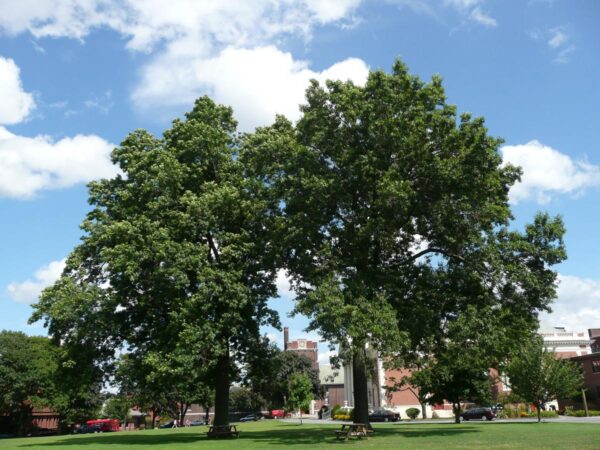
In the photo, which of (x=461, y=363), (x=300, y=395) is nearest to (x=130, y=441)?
(x=461, y=363)

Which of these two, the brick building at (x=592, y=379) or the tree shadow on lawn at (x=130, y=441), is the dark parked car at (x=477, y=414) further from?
the tree shadow on lawn at (x=130, y=441)

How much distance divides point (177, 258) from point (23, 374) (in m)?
52.5

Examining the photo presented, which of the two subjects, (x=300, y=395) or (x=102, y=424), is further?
(x=102, y=424)

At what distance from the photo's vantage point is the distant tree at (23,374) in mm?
68812

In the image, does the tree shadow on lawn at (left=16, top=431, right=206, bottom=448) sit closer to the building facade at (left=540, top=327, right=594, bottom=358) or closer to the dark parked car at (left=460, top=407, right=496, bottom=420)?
the dark parked car at (left=460, top=407, right=496, bottom=420)

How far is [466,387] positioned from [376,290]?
81.6 feet

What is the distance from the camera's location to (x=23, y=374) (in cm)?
6906

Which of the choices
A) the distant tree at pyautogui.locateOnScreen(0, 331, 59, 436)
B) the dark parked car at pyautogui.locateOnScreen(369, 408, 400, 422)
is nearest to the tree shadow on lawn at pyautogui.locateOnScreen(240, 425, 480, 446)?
the dark parked car at pyautogui.locateOnScreen(369, 408, 400, 422)

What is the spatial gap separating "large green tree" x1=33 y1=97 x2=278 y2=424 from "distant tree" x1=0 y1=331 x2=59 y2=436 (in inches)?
1614

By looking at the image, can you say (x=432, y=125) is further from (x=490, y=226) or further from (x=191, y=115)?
(x=191, y=115)

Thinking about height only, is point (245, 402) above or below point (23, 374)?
below

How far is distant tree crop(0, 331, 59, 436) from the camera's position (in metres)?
68.8

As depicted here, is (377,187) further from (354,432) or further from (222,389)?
(222,389)

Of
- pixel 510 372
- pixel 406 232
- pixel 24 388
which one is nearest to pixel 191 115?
pixel 406 232
